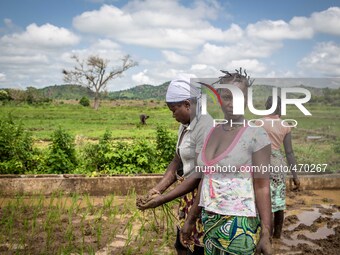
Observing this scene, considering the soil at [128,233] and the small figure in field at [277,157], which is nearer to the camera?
the small figure in field at [277,157]

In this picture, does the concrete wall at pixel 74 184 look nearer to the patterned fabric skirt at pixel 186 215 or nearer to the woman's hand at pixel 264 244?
the patterned fabric skirt at pixel 186 215

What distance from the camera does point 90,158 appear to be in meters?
7.38

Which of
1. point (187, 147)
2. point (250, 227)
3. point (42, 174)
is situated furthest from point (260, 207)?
point (42, 174)

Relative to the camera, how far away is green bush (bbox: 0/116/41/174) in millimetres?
7066

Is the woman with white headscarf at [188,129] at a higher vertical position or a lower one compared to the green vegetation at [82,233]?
higher

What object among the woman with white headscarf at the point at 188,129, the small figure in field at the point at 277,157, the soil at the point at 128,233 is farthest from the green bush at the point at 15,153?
the woman with white headscarf at the point at 188,129

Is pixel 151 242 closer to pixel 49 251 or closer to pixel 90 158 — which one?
pixel 49 251

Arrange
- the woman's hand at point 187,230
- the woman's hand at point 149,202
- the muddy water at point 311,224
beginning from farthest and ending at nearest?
1. the muddy water at point 311,224
2. the woman's hand at point 149,202
3. the woman's hand at point 187,230

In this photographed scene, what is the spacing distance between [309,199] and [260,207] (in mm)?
4738

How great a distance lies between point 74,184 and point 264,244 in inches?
188

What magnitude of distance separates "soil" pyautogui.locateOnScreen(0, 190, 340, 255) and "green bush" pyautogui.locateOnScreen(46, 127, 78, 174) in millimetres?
1457

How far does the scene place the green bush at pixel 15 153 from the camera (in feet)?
23.2

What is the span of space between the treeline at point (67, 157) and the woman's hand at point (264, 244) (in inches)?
203

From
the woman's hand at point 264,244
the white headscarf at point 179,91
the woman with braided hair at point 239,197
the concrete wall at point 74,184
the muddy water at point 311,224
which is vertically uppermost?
the white headscarf at point 179,91
